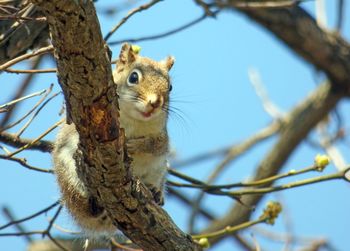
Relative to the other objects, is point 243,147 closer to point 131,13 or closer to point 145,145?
point 145,145

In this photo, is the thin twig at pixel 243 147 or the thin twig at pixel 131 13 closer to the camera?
the thin twig at pixel 131 13

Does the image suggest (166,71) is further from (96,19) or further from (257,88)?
(257,88)

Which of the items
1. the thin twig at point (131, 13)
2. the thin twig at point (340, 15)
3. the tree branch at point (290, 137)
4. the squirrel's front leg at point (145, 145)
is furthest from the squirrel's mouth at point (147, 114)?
the thin twig at point (340, 15)

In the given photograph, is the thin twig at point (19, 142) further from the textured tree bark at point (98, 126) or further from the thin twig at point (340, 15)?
the thin twig at point (340, 15)

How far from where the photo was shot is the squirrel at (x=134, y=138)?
12.0 feet

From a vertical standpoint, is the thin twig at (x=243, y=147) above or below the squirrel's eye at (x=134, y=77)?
below

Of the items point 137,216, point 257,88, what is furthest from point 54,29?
point 257,88

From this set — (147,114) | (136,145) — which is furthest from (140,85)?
(136,145)

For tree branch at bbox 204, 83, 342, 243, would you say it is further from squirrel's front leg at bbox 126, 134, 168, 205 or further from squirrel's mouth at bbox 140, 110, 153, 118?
squirrel's mouth at bbox 140, 110, 153, 118

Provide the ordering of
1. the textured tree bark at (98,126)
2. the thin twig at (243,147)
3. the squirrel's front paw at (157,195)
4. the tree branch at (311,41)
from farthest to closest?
the thin twig at (243,147)
the tree branch at (311,41)
the squirrel's front paw at (157,195)
the textured tree bark at (98,126)

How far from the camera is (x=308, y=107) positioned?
6.03 meters

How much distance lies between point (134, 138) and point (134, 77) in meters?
0.27

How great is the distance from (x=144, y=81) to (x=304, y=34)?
97.6 inches

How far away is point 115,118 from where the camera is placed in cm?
283
